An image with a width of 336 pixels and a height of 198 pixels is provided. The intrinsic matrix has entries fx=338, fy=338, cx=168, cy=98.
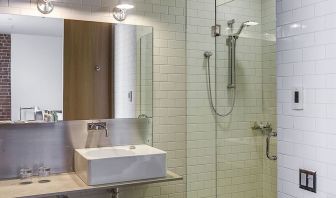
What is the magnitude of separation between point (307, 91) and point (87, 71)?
5.61 ft

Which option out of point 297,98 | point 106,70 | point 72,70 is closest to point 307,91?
point 297,98

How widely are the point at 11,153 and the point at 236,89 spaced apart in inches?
81.5

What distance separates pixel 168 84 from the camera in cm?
318

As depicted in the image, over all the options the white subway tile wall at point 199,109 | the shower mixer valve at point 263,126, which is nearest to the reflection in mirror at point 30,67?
the white subway tile wall at point 199,109

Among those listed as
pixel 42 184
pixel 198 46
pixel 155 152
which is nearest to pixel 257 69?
pixel 198 46

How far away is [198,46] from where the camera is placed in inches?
130

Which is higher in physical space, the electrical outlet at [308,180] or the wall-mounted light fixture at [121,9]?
the wall-mounted light fixture at [121,9]

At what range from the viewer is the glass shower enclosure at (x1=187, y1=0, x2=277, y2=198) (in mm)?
3238

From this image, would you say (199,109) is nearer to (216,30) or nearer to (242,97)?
(242,97)

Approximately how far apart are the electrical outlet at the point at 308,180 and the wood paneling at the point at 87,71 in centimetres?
158

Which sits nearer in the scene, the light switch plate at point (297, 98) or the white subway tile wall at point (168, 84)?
the light switch plate at point (297, 98)

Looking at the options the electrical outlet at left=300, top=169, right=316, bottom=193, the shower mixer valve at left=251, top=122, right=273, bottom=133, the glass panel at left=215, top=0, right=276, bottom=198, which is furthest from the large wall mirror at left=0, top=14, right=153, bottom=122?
the electrical outlet at left=300, top=169, right=316, bottom=193

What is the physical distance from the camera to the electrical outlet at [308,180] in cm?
204

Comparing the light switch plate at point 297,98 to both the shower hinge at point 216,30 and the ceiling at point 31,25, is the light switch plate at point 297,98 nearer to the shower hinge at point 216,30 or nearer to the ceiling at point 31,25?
the shower hinge at point 216,30
